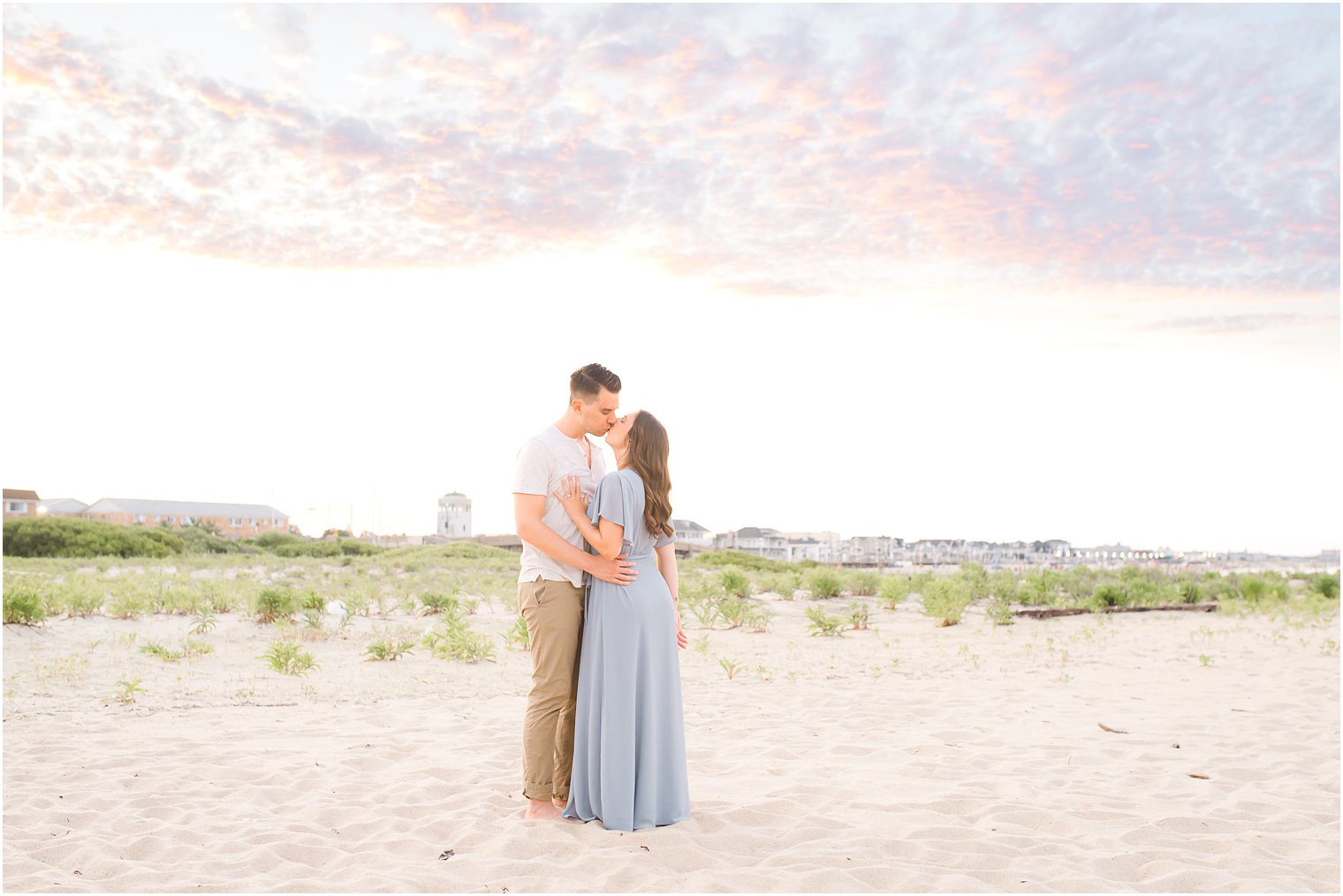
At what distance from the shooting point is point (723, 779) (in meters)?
5.71

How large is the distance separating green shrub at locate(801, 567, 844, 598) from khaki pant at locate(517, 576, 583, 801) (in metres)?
14.4

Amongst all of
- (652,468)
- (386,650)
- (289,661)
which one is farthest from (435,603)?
(652,468)

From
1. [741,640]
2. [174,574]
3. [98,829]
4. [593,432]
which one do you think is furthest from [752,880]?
[174,574]

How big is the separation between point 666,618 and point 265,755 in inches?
124

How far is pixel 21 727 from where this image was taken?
685cm

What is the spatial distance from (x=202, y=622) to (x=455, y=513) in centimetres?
5108

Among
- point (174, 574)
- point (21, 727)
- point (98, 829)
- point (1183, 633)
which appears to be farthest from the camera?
point (174, 574)

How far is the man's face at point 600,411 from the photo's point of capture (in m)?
4.75

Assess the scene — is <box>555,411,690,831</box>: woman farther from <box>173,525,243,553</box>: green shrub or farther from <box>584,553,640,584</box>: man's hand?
<box>173,525,243,553</box>: green shrub

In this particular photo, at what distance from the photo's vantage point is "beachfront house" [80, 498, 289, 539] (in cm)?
5700

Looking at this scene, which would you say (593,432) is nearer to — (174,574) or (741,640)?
(741,640)

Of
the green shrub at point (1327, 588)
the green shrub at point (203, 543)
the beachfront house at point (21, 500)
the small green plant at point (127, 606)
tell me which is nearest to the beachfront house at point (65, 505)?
the beachfront house at point (21, 500)

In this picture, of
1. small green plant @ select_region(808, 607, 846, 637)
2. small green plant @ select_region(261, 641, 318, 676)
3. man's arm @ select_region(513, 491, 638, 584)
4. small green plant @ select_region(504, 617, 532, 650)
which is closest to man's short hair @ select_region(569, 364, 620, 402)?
man's arm @ select_region(513, 491, 638, 584)

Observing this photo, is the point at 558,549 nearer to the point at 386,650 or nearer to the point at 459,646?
the point at 459,646
